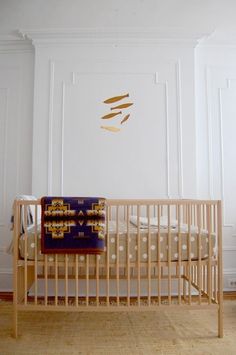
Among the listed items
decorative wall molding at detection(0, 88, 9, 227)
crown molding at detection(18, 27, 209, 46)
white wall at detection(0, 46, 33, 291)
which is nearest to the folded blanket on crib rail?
white wall at detection(0, 46, 33, 291)

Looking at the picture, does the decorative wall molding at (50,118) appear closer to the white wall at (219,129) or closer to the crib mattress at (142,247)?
the crib mattress at (142,247)

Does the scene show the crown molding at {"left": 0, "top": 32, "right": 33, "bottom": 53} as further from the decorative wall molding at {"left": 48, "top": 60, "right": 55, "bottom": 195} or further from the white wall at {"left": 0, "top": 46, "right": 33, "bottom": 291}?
the decorative wall molding at {"left": 48, "top": 60, "right": 55, "bottom": 195}

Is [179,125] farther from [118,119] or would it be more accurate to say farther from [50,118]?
[50,118]

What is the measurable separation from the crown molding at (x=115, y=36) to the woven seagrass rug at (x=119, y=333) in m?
2.37

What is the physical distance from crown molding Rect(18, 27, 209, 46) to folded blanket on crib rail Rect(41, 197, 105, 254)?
1.75 metres

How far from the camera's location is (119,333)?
190 centimetres

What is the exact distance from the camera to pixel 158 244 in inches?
73.2

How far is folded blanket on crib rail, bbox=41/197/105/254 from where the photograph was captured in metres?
1.80

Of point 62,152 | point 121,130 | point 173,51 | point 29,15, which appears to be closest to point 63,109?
point 62,152

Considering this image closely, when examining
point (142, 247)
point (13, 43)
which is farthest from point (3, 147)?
point (142, 247)

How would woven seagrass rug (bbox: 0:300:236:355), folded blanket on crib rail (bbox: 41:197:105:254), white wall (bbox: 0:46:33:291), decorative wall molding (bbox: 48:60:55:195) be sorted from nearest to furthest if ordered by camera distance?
woven seagrass rug (bbox: 0:300:236:355) < folded blanket on crib rail (bbox: 41:197:105:254) < decorative wall molding (bbox: 48:60:55:195) < white wall (bbox: 0:46:33:291)

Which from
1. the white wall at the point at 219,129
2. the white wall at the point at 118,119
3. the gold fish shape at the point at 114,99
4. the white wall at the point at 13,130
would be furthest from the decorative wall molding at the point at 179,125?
the white wall at the point at 13,130

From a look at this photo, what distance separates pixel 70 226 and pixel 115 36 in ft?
6.34

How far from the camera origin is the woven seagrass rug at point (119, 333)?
169cm
